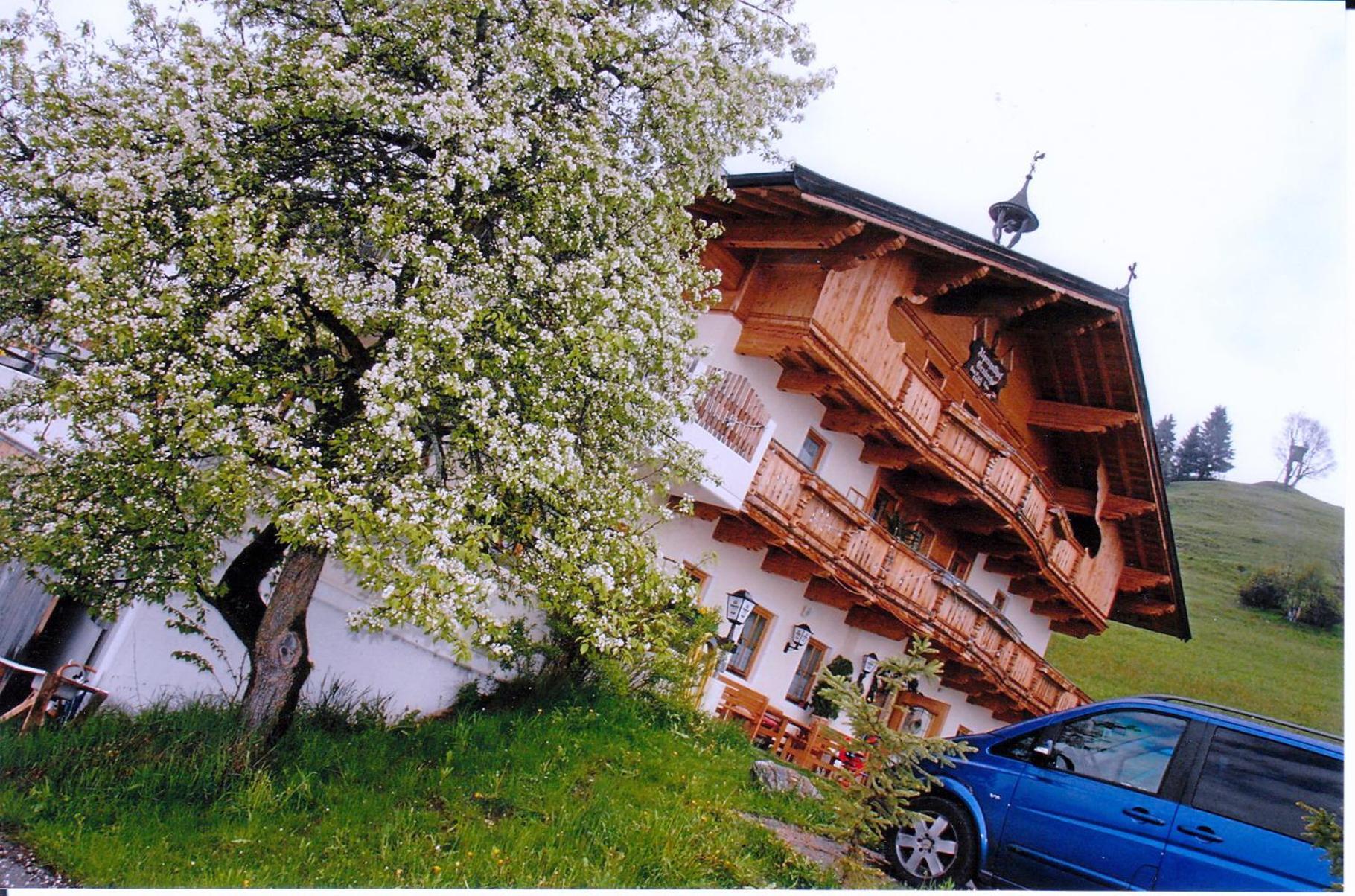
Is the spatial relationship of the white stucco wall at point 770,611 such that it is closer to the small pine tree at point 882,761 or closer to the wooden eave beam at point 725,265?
the wooden eave beam at point 725,265

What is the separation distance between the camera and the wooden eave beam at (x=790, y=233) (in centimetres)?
1012

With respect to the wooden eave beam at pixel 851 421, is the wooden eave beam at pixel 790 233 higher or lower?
higher

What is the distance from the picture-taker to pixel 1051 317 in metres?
14.0

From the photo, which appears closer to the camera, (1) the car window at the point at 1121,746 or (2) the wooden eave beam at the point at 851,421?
(1) the car window at the point at 1121,746

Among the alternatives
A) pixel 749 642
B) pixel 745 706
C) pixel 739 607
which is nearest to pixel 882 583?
pixel 749 642

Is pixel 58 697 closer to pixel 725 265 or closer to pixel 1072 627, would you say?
pixel 725 265

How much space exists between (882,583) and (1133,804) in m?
7.66

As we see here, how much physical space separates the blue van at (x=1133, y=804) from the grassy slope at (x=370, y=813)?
1307 millimetres

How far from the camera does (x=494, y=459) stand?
19.3ft

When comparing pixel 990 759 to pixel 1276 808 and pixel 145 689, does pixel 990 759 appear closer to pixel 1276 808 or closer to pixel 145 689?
pixel 1276 808

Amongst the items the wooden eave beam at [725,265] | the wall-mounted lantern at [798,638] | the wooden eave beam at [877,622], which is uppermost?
the wooden eave beam at [725,265]

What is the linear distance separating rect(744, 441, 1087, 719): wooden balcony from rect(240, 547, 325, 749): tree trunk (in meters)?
5.57

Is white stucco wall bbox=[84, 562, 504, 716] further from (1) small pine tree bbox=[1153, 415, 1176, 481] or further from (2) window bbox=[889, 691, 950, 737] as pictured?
(1) small pine tree bbox=[1153, 415, 1176, 481]

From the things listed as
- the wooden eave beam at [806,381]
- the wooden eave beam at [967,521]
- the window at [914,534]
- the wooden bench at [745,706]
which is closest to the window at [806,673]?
the wooden bench at [745,706]
